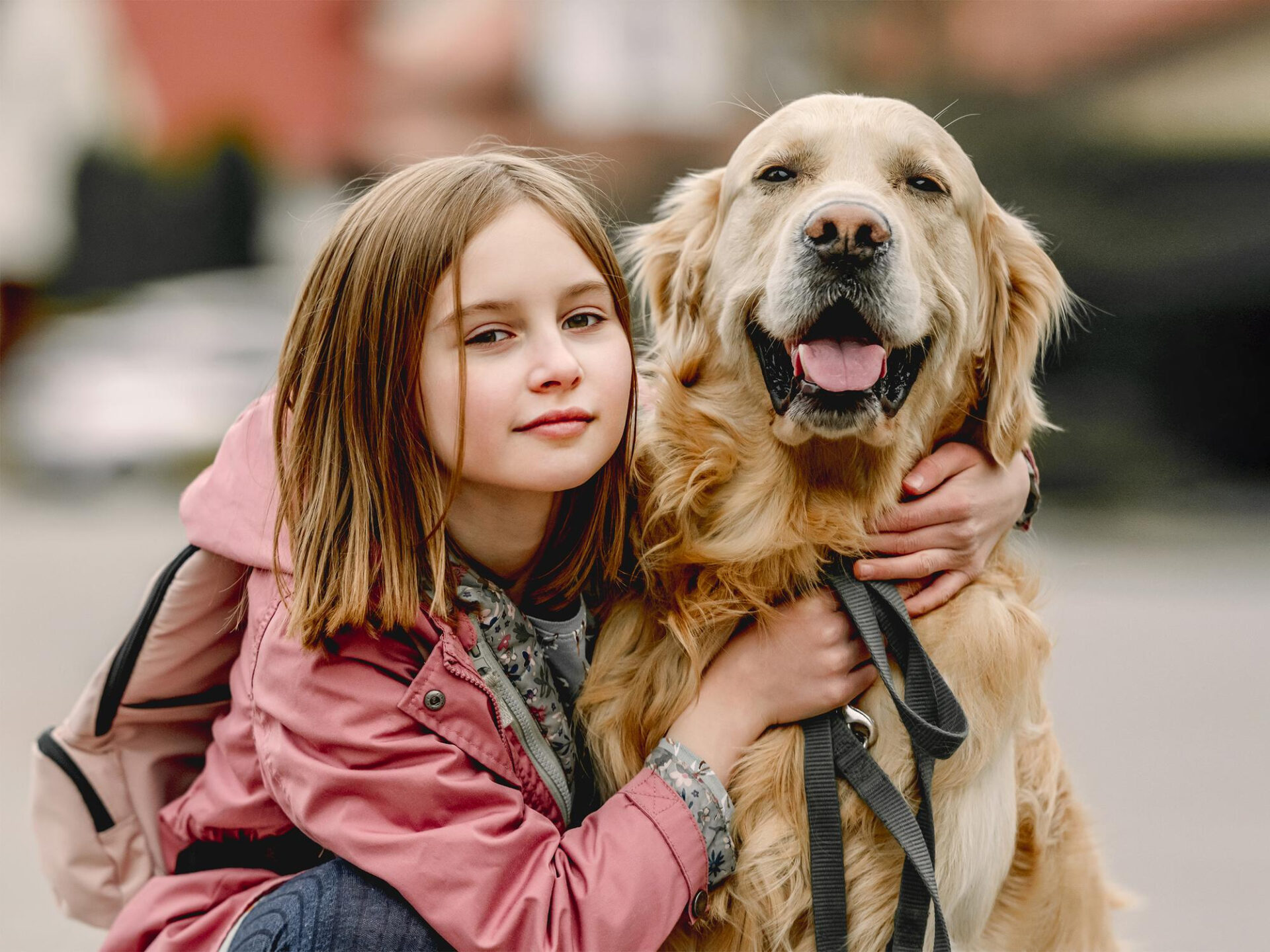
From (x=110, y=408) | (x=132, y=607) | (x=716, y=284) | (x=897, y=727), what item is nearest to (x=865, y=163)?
(x=716, y=284)

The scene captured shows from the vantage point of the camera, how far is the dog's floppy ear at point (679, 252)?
7.18ft

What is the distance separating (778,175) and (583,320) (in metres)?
0.50

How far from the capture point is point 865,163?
1.98 m

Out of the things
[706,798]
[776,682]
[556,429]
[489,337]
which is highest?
[489,337]

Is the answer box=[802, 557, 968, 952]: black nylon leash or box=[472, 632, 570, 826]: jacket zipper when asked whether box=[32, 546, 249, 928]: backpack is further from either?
box=[802, 557, 968, 952]: black nylon leash

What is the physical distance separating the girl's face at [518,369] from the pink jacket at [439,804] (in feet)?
0.86

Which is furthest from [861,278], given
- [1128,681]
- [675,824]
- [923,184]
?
[1128,681]

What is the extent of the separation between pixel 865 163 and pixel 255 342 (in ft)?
28.9

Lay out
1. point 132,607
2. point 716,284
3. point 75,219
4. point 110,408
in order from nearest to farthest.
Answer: point 716,284 → point 132,607 → point 110,408 → point 75,219

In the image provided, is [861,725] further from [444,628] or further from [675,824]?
[444,628]

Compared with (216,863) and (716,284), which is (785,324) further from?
(216,863)

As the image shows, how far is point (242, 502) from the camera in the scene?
1771 mm

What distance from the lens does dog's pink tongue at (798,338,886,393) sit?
1.86m

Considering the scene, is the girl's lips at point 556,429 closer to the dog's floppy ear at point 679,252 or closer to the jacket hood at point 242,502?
the jacket hood at point 242,502
